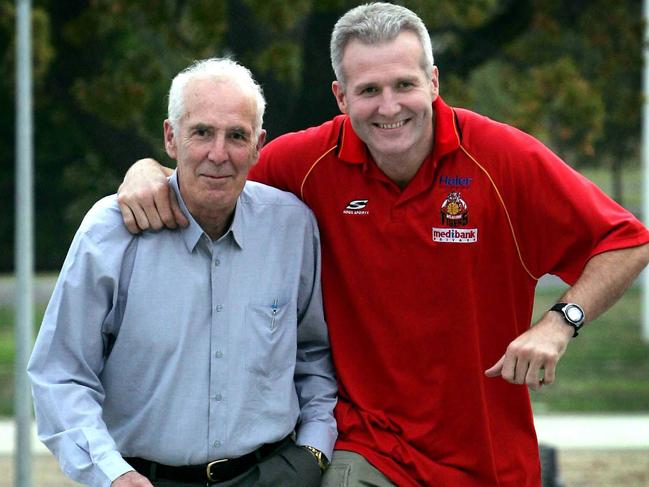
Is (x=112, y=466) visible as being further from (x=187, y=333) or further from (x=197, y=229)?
(x=197, y=229)

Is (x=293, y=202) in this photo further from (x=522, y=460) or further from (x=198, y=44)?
(x=198, y=44)

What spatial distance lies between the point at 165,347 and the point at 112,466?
356 mm

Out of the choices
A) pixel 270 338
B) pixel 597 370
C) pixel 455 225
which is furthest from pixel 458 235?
pixel 597 370

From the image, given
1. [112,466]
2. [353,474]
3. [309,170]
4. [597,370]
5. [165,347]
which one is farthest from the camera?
[597,370]

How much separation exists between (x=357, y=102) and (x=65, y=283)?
38.1 inches

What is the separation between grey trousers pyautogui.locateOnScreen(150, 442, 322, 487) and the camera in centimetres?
396

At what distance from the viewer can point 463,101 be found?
9992mm

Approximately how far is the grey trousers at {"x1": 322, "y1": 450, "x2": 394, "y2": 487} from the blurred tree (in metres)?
3.92

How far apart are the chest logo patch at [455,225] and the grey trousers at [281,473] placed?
2.37ft

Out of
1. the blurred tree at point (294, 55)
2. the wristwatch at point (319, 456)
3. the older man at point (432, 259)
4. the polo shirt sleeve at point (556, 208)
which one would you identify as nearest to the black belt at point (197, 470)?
the wristwatch at point (319, 456)

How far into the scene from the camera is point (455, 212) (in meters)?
4.16

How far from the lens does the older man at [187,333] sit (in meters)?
3.80

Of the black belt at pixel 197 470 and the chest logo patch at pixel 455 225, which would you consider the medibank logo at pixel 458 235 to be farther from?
the black belt at pixel 197 470

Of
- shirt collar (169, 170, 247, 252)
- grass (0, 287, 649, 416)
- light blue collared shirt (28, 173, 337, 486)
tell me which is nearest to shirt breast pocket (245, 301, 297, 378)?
light blue collared shirt (28, 173, 337, 486)
